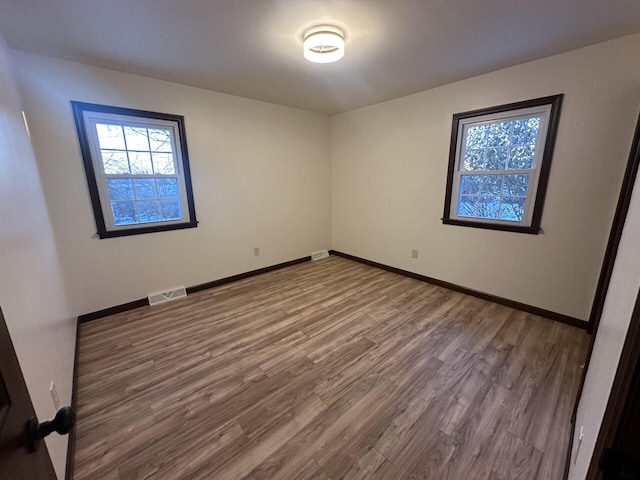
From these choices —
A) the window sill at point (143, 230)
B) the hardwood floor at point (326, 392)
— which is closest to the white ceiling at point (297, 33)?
the window sill at point (143, 230)

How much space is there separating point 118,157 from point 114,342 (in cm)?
181

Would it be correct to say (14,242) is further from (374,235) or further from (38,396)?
(374,235)

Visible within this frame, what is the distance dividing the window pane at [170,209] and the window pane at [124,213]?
28 cm

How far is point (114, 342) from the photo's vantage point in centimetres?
235

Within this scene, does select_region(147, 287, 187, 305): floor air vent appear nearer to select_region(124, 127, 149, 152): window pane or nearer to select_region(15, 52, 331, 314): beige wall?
select_region(15, 52, 331, 314): beige wall

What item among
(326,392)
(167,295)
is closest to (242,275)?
(167,295)

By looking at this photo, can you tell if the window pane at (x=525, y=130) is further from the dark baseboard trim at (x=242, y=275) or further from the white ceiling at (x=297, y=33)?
the dark baseboard trim at (x=242, y=275)

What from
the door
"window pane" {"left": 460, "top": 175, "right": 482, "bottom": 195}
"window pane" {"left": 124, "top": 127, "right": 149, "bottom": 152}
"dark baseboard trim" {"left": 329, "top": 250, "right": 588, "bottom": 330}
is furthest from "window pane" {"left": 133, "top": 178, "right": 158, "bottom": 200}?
"window pane" {"left": 460, "top": 175, "right": 482, "bottom": 195}

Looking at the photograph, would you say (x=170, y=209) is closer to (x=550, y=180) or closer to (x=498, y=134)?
(x=498, y=134)

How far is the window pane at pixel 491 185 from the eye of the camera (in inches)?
111

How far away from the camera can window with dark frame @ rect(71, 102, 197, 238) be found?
254 cm

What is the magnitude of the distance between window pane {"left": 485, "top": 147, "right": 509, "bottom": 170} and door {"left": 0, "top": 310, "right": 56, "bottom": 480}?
356 cm

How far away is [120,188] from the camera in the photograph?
274cm

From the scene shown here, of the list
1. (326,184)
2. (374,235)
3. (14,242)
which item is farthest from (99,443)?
(326,184)
